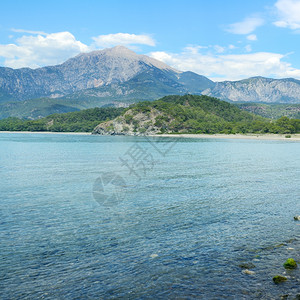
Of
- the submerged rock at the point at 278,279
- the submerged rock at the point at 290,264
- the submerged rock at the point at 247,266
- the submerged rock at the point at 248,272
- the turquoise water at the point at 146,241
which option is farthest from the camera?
the submerged rock at the point at 247,266

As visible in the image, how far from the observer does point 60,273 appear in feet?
45.1

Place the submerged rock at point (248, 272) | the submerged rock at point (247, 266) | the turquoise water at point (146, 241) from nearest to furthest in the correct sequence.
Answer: the turquoise water at point (146, 241) → the submerged rock at point (248, 272) → the submerged rock at point (247, 266)

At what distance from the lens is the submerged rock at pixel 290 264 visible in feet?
46.4

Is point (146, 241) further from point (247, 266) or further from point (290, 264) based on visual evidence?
point (290, 264)

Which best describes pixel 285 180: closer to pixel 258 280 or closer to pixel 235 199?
pixel 235 199

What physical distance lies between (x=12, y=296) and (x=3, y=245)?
567cm

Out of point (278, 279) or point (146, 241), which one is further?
point (146, 241)

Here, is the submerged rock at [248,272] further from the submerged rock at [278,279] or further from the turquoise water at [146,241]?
the submerged rock at [278,279]

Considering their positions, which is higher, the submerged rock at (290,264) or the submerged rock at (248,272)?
the submerged rock at (290,264)

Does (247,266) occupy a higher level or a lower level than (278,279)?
lower

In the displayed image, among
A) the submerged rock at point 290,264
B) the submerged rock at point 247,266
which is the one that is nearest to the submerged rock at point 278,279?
the submerged rock at point 290,264

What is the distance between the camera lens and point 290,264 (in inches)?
559

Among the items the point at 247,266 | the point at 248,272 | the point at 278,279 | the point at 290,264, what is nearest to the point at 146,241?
the point at 247,266

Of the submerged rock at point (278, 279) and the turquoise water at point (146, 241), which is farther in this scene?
the submerged rock at point (278, 279)
